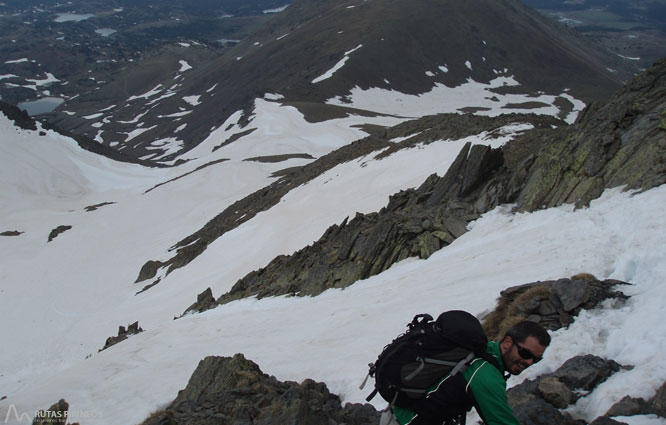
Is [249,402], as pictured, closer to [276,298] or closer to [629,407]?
[629,407]

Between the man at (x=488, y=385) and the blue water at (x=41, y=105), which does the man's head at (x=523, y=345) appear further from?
the blue water at (x=41, y=105)

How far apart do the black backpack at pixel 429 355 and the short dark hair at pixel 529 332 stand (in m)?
0.27

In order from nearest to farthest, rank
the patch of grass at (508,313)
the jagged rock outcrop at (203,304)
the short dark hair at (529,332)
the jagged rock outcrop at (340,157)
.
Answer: the short dark hair at (529,332) < the patch of grass at (508,313) < the jagged rock outcrop at (203,304) < the jagged rock outcrop at (340,157)

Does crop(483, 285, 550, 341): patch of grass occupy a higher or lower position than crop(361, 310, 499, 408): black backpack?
lower

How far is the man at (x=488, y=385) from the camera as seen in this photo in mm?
3674

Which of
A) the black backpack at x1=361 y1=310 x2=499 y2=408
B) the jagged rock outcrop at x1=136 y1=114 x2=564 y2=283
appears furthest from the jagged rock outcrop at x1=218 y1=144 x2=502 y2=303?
the black backpack at x1=361 y1=310 x2=499 y2=408

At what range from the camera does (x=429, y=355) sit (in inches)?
160

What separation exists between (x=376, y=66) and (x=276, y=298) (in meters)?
108

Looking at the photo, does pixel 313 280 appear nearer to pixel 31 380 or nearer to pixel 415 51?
pixel 31 380

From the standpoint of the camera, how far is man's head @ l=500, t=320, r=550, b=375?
150 inches

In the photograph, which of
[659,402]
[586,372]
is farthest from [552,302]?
[659,402]

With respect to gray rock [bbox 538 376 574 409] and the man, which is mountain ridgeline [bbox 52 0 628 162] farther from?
the man

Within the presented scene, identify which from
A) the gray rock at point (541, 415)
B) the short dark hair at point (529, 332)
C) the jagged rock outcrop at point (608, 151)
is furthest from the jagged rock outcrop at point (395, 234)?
the short dark hair at point (529, 332)

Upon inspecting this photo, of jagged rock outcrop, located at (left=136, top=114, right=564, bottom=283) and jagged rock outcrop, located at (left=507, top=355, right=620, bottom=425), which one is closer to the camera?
jagged rock outcrop, located at (left=507, top=355, right=620, bottom=425)
